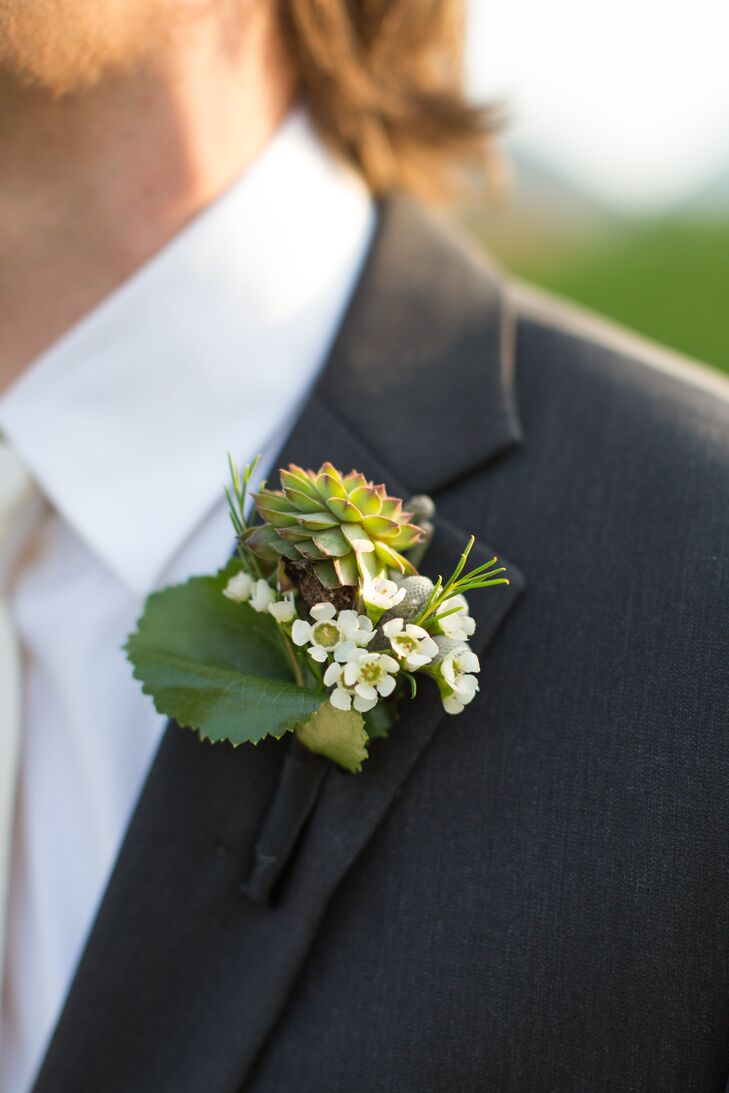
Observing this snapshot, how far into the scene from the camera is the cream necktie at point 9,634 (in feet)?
3.94

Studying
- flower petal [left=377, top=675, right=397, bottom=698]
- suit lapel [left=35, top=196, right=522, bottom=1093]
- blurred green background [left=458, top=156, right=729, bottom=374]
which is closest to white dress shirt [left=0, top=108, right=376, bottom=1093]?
suit lapel [left=35, top=196, right=522, bottom=1093]

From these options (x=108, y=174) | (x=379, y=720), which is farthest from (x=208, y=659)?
(x=108, y=174)

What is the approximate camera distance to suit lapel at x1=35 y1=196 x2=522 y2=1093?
1021 mm

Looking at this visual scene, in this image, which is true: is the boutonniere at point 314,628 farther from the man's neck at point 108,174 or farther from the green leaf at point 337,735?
the man's neck at point 108,174

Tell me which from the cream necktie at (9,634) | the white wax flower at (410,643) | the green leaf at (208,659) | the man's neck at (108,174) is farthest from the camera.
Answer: the man's neck at (108,174)

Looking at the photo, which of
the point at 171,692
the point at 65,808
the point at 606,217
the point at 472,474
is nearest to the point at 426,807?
the point at 171,692

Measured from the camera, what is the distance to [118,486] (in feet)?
4.16

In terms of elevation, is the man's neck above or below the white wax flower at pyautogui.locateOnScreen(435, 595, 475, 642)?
above

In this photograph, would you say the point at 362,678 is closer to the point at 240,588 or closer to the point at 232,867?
the point at 240,588

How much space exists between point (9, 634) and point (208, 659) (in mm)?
437

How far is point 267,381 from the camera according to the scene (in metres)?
1.29

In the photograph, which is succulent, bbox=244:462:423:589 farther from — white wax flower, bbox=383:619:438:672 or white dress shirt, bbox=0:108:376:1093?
white dress shirt, bbox=0:108:376:1093

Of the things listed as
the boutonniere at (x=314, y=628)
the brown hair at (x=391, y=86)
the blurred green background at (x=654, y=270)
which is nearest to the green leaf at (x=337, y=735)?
the boutonniere at (x=314, y=628)

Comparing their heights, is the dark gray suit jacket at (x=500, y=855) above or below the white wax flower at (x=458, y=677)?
below
